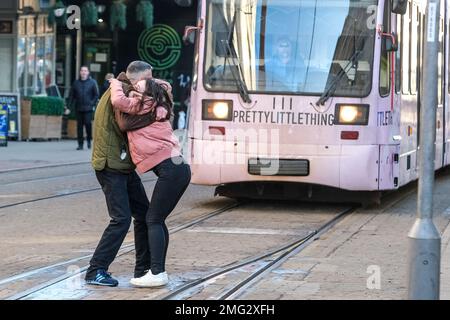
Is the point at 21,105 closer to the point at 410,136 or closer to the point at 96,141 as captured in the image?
the point at 410,136

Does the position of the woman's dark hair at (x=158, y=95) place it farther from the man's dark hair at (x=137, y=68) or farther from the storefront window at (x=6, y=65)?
the storefront window at (x=6, y=65)

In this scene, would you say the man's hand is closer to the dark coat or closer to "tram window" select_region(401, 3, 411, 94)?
"tram window" select_region(401, 3, 411, 94)

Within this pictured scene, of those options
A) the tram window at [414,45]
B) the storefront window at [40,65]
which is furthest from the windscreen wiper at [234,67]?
the storefront window at [40,65]

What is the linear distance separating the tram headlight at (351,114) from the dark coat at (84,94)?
39.4ft

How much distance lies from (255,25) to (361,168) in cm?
226

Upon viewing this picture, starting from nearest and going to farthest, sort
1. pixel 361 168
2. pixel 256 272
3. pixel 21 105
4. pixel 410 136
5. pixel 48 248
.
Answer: pixel 256 272
pixel 48 248
pixel 361 168
pixel 410 136
pixel 21 105

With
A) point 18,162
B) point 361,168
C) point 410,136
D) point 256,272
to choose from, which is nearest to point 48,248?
point 256,272

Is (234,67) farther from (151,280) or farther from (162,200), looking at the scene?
(151,280)

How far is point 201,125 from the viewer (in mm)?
12367

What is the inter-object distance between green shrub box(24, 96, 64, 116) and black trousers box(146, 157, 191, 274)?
1810 cm

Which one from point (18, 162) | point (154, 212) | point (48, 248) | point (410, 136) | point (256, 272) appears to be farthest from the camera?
point (18, 162)

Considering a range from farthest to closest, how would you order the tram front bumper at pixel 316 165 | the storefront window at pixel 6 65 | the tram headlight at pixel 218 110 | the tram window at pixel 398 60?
the storefront window at pixel 6 65, the tram window at pixel 398 60, the tram headlight at pixel 218 110, the tram front bumper at pixel 316 165

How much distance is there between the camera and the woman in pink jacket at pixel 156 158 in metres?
7.39

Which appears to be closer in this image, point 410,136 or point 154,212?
point 154,212
